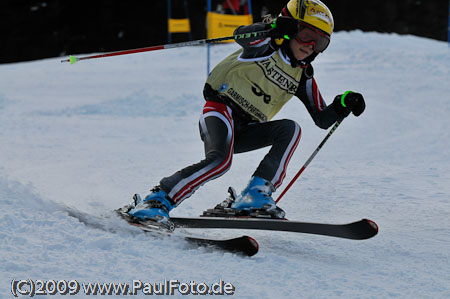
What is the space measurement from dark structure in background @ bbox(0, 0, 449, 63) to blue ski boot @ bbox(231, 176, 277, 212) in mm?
17975

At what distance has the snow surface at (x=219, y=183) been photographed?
2.47m

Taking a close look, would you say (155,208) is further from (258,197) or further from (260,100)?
(260,100)

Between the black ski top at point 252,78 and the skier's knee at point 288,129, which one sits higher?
the black ski top at point 252,78

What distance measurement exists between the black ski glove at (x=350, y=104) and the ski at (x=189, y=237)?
117 cm

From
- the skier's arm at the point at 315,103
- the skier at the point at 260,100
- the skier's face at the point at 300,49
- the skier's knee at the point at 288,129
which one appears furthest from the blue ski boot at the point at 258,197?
the skier's face at the point at 300,49

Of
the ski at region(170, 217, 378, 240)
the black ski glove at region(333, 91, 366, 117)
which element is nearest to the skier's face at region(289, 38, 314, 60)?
the black ski glove at region(333, 91, 366, 117)

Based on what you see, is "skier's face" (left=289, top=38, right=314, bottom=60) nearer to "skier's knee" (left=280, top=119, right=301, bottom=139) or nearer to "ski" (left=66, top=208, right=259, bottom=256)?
"skier's knee" (left=280, top=119, right=301, bottom=139)

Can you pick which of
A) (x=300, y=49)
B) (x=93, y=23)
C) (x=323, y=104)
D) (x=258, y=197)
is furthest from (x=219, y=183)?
(x=93, y=23)

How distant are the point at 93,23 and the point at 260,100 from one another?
1961cm

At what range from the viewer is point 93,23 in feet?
72.0

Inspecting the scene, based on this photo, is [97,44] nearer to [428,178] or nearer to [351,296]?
[428,178]

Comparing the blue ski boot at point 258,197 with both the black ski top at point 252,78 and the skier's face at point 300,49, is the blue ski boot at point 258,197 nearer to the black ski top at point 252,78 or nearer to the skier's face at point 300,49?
the black ski top at point 252,78

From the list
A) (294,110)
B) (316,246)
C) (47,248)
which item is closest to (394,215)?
(316,246)

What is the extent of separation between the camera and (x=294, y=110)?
9234 millimetres
